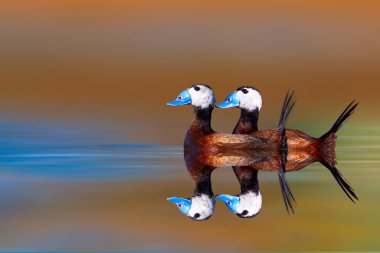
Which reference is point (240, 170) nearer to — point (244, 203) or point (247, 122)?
point (244, 203)

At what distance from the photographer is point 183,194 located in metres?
8.59

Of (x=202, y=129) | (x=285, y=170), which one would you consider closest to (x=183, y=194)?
(x=285, y=170)

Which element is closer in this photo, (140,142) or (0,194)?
(0,194)

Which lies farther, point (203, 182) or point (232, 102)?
point (232, 102)

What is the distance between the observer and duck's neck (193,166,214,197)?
8695 mm

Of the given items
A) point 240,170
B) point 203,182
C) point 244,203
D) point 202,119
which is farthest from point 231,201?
point 202,119

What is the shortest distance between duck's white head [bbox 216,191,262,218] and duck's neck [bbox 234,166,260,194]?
231mm

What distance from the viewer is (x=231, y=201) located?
8.21 metres

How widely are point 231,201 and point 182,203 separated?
0.42 m

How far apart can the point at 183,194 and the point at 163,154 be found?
14.6 feet

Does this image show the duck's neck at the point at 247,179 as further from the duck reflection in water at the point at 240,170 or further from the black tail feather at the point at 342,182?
the black tail feather at the point at 342,182

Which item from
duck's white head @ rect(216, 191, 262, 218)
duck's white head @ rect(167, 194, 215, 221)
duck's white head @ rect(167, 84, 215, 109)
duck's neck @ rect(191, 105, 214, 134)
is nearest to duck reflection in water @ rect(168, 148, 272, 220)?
duck's white head @ rect(167, 194, 215, 221)

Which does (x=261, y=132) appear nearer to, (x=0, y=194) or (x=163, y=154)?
(x=163, y=154)

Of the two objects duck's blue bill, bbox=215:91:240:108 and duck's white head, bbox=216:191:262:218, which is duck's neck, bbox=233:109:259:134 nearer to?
duck's blue bill, bbox=215:91:240:108
